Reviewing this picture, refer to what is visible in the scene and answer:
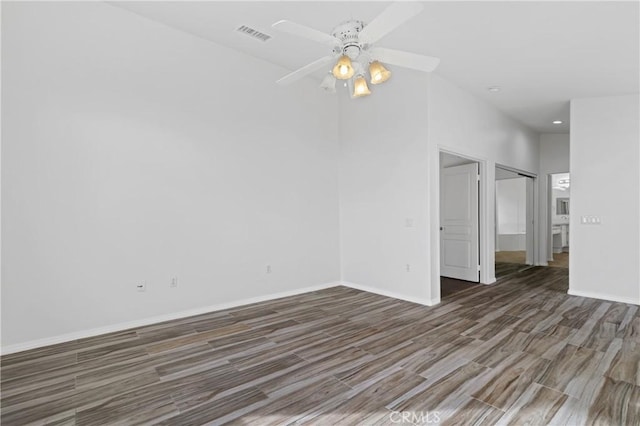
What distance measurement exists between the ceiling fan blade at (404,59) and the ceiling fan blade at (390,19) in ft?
0.72

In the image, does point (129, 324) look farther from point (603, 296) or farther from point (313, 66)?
point (603, 296)

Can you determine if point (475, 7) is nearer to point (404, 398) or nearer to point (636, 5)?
point (636, 5)

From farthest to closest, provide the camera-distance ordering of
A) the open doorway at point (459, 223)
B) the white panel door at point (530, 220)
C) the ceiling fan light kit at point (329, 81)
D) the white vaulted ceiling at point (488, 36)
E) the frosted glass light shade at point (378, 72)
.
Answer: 1. the white panel door at point (530, 220)
2. the open doorway at point (459, 223)
3. the white vaulted ceiling at point (488, 36)
4. the ceiling fan light kit at point (329, 81)
5. the frosted glass light shade at point (378, 72)

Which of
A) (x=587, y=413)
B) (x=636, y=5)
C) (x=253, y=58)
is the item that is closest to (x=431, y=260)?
(x=587, y=413)

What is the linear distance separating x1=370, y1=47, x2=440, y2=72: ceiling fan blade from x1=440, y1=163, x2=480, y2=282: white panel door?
12.1 ft

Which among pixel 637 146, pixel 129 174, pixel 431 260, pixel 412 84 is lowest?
pixel 431 260

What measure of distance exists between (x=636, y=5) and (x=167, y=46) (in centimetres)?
456

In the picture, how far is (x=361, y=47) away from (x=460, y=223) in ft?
14.5

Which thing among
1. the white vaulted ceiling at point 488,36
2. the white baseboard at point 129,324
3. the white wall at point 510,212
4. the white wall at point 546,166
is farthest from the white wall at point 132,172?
the white wall at point 510,212

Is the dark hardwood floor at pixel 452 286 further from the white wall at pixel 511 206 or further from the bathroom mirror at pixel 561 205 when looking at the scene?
the bathroom mirror at pixel 561 205

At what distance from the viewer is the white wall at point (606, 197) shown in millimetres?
4527

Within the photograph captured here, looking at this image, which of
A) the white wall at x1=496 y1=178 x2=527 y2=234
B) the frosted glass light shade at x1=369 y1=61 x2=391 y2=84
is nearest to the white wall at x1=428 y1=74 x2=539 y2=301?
the frosted glass light shade at x1=369 y1=61 x2=391 y2=84

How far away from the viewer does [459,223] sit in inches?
232

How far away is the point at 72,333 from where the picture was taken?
3139 millimetres
